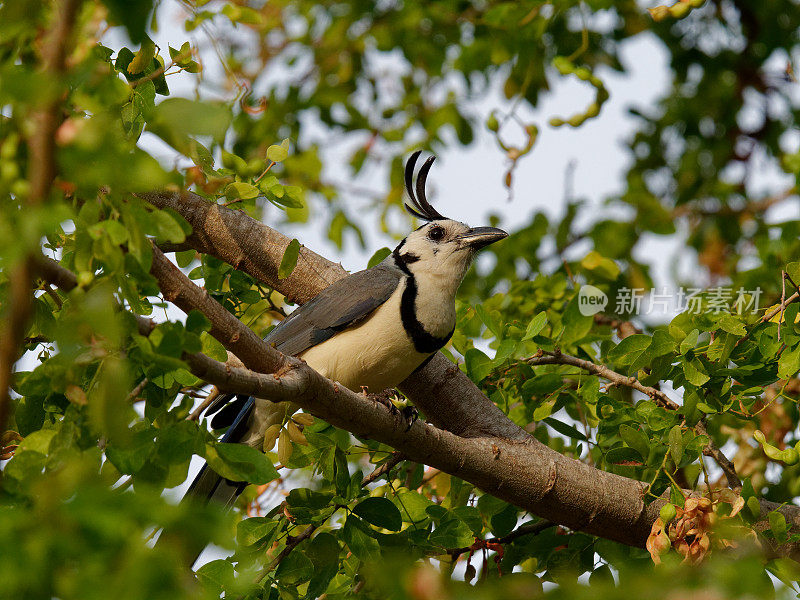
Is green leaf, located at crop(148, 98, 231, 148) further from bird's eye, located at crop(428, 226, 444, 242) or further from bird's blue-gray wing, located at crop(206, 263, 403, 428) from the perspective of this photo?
bird's eye, located at crop(428, 226, 444, 242)

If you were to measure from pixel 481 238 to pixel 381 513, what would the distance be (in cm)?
193

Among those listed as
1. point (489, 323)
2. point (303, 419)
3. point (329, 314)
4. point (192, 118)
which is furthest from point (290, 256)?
point (192, 118)

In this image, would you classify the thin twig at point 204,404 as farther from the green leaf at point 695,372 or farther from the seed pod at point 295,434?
the green leaf at point 695,372

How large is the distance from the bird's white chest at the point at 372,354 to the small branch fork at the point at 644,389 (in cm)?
50

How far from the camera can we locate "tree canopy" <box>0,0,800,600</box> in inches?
52.4

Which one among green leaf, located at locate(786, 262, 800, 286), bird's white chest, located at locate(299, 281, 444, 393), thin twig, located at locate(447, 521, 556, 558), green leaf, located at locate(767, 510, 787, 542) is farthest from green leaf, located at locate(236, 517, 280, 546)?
green leaf, located at locate(786, 262, 800, 286)

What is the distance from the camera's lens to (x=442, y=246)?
4.43m

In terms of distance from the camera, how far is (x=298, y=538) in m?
2.94

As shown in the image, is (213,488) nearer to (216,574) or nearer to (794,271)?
(216,574)

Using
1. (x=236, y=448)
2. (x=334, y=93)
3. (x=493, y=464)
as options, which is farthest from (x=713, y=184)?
(x=236, y=448)

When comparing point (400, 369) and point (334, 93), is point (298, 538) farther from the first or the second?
point (334, 93)

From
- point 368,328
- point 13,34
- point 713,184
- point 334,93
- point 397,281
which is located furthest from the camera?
point 713,184

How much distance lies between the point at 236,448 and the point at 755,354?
1.91m

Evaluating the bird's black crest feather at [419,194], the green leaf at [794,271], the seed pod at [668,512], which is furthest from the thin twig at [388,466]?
the bird's black crest feather at [419,194]
